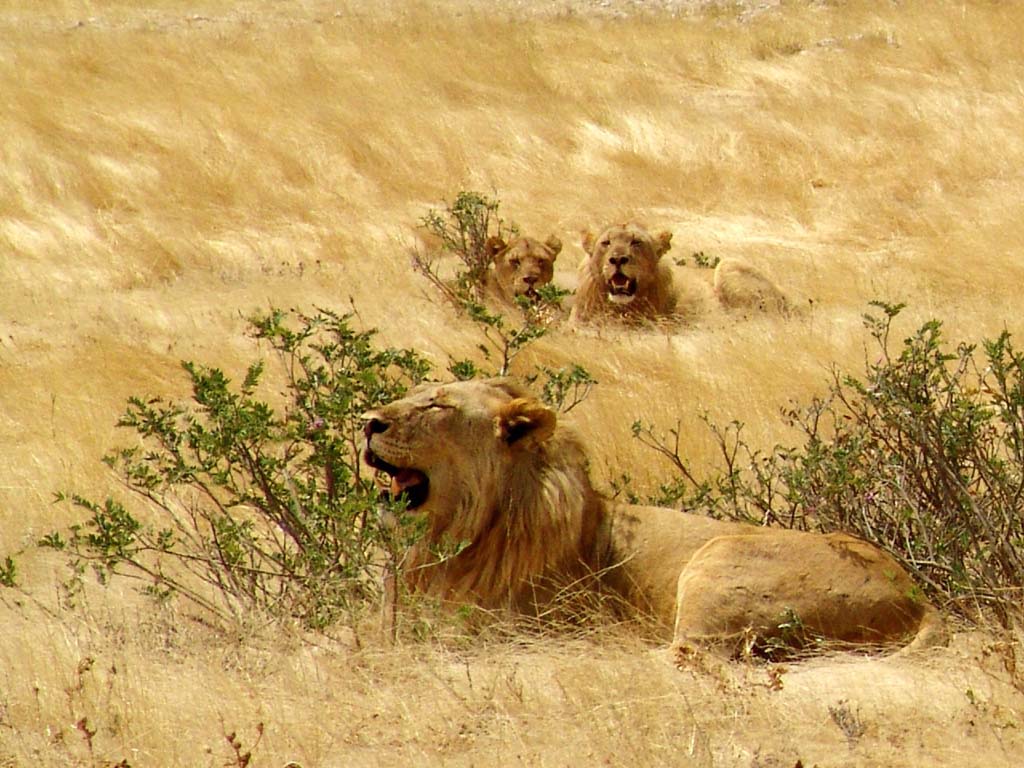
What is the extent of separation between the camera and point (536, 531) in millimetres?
6043

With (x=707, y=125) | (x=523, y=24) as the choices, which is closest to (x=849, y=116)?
(x=707, y=125)

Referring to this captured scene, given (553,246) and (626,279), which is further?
(553,246)

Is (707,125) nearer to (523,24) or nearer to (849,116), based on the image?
(849,116)

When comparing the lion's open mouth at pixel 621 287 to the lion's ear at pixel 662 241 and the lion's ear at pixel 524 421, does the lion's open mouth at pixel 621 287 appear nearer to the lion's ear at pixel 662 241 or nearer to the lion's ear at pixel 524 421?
the lion's ear at pixel 662 241

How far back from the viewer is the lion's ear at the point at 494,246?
14.1 metres

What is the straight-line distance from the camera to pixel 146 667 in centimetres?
536

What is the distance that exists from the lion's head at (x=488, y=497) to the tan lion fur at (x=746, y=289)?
22.1ft

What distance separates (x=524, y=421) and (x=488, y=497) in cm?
29

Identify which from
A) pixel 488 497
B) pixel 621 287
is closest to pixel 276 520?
pixel 488 497

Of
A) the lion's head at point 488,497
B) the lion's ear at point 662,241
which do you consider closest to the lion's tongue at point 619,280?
the lion's ear at point 662,241

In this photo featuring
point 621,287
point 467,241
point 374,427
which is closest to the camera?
point 374,427

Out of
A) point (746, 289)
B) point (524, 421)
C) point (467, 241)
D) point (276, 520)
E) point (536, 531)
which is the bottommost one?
point (276, 520)

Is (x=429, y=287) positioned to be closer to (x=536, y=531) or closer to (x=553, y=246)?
(x=553, y=246)

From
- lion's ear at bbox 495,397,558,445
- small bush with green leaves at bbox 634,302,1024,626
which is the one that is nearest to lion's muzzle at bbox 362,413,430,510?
lion's ear at bbox 495,397,558,445
